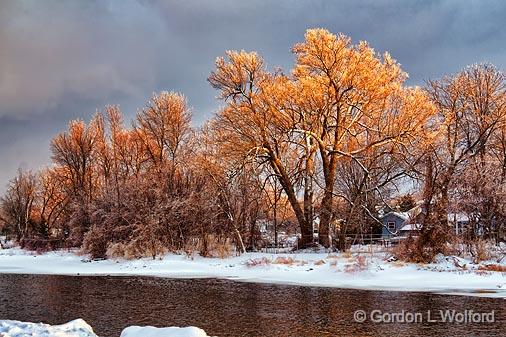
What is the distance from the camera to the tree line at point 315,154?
3002 centimetres

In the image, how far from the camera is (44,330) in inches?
407

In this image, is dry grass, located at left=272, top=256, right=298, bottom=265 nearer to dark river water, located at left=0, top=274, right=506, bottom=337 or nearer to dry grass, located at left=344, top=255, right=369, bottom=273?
dry grass, located at left=344, top=255, right=369, bottom=273

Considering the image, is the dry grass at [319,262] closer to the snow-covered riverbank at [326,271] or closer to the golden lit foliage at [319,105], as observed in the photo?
the snow-covered riverbank at [326,271]

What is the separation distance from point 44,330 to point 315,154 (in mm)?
32353

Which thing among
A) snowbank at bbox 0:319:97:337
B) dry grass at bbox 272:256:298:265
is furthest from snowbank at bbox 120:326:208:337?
dry grass at bbox 272:256:298:265

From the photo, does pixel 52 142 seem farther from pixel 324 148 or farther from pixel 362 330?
pixel 362 330

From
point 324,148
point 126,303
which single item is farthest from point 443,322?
point 324,148

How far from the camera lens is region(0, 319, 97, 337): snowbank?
1006 centimetres

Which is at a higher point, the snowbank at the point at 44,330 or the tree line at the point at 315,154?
the tree line at the point at 315,154

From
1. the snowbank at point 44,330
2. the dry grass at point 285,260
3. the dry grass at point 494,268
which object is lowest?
the snowbank at point 44,330

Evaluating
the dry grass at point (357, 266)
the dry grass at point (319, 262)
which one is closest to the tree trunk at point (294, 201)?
the dry grass at point (319, 262)

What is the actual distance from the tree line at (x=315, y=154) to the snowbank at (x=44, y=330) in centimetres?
2186

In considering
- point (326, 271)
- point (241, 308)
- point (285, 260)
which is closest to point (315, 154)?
A: point (285, 260)

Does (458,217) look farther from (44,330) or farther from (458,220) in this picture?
(44,330)
